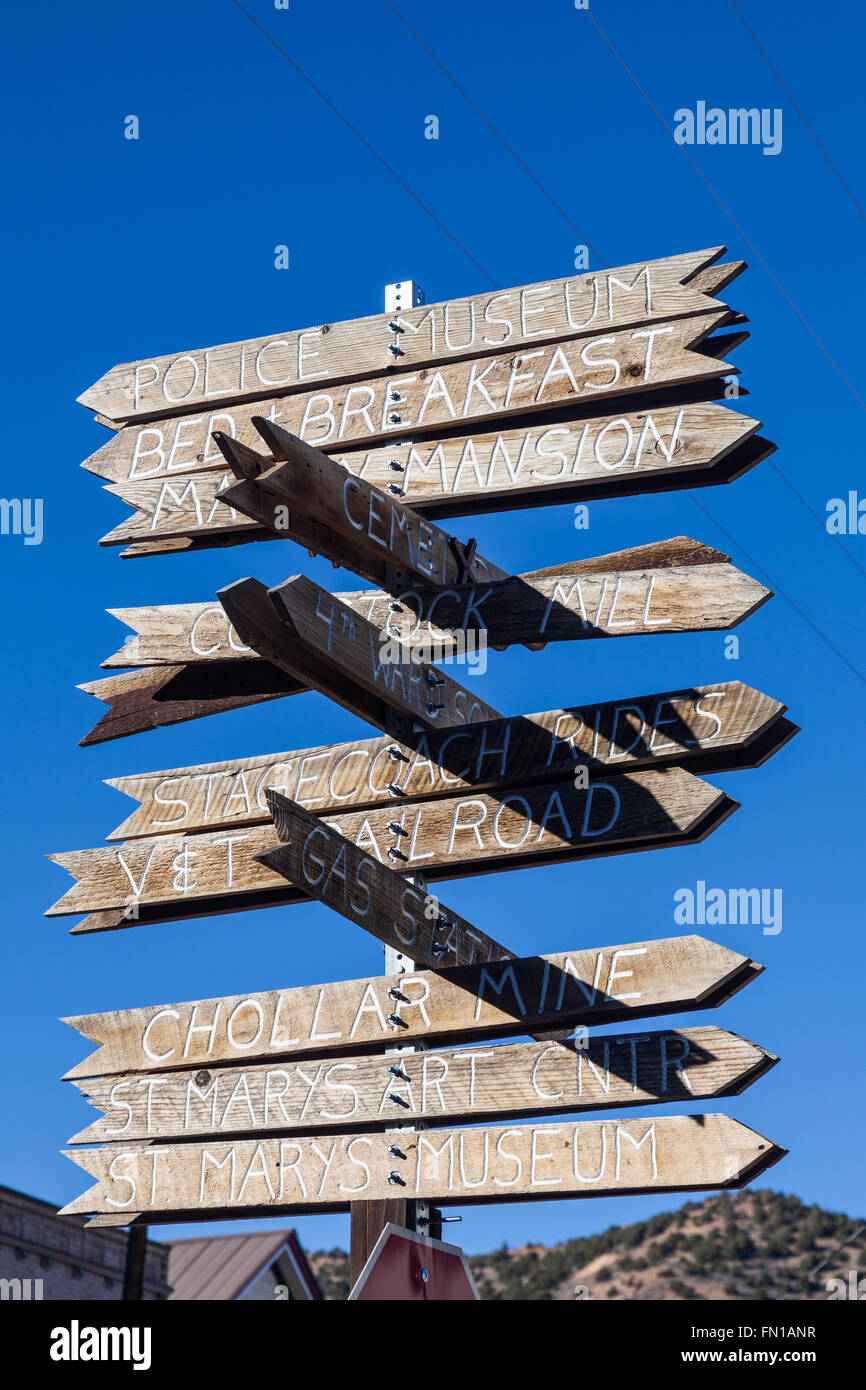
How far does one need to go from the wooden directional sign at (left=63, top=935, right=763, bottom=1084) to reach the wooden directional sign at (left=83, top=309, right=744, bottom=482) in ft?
7.12

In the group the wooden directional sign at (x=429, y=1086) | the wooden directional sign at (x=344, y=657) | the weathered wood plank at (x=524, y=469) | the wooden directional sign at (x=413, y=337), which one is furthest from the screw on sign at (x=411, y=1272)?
the wooden directional sign at (x=413, y=337)

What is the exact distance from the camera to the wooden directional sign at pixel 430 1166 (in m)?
5.04

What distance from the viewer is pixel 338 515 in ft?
17.9

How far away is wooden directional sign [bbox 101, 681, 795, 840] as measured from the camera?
18.4ft

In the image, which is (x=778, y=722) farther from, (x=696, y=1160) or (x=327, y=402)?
(x=327, y=402)

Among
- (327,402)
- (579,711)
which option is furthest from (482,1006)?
(327,402)

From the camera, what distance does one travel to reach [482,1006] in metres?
5.55

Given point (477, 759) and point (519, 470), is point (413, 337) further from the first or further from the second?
point (477, 759)

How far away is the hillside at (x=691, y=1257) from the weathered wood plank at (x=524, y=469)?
131 ft

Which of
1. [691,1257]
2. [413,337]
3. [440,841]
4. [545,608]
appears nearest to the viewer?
[440,841]

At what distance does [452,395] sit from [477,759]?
153 centimetres

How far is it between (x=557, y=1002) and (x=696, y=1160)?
2.30 feet

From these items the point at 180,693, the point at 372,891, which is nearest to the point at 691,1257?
the point at 180,693

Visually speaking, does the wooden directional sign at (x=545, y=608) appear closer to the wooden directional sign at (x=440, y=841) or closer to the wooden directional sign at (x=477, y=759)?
the wooden directional sign at (x=477, y=759)
